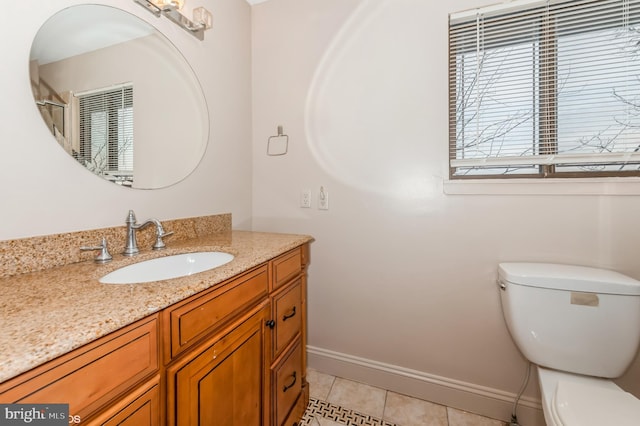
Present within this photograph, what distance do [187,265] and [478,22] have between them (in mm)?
1872

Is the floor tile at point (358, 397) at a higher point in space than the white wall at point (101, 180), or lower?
lower

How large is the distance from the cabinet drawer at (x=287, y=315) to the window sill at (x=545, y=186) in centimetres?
96

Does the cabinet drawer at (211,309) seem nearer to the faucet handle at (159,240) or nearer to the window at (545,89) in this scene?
the faucet handle at (159,240)

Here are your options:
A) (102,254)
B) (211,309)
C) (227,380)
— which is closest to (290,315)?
(227,380)

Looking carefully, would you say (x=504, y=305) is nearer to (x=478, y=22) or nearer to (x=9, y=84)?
(x=478, y=22)

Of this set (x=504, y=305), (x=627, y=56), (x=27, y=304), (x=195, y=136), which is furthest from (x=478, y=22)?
(x=27, y=304)

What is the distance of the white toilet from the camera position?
1053mm

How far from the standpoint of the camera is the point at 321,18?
5.53ft

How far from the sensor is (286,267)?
1.27 meters

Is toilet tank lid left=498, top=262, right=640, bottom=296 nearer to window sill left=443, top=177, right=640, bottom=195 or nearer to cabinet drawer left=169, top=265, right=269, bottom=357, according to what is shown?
window sill left=443, top=177, right=640, bottom=195

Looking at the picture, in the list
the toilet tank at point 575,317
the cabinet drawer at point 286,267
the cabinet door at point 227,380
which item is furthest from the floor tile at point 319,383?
the toilet tank at point 575,317

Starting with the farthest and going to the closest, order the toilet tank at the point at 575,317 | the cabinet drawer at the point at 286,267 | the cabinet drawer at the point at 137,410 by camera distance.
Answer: the cabinet drawer at the point at 286,267 → the toilet tank at the point at 575,317 → the cabinet drawer at the point at 137,410

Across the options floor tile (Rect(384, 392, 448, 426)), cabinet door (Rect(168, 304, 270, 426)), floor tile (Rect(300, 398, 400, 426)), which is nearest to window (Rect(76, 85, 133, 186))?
cabinet door (Rect(168, 304, 270, 426))

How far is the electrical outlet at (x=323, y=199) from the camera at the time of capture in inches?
67.5
